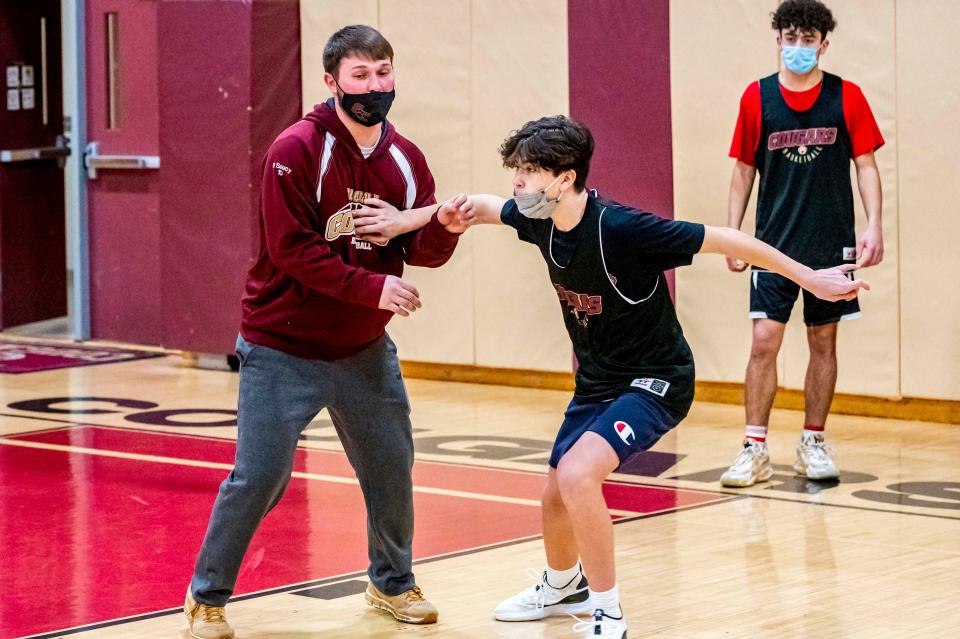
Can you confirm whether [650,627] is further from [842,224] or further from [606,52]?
[606,52]

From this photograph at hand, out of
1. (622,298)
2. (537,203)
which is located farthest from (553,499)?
(537,203)

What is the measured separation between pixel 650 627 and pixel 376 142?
1707 millimetres

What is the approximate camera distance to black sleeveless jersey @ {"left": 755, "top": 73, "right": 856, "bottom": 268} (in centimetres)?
724

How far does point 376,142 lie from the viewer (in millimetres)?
4941

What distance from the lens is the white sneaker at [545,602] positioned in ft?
16.6

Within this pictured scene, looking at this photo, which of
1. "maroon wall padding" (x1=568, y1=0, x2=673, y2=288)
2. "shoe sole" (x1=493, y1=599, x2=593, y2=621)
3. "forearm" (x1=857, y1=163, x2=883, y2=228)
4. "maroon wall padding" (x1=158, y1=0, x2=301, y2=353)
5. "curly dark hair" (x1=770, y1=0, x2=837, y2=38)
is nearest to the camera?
"shoe sole" (x1=493, y1=599, x2=593, y2=621)

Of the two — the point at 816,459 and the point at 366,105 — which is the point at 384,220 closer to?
the point at 366,105

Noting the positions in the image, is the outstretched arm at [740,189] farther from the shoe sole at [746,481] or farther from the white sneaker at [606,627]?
the white sneaker at [606,627]

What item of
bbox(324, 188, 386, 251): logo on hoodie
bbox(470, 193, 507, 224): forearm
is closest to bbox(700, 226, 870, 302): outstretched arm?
bbox(470, 193, 507, 224): forearm

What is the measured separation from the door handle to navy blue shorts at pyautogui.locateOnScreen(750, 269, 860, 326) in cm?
626

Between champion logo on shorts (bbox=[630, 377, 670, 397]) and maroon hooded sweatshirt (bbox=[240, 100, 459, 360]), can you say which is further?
champion logo on shorts (bbox=[630, 377, 670, 397])

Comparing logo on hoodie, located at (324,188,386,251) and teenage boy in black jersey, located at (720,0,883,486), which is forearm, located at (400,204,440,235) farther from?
teenage boy in black jersey, located at (720,0,883,486)

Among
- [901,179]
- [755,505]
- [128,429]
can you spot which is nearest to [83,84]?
[128,429]

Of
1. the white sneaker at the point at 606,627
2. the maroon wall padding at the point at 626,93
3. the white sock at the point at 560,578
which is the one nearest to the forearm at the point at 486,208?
the white sock at the point at 560,578
